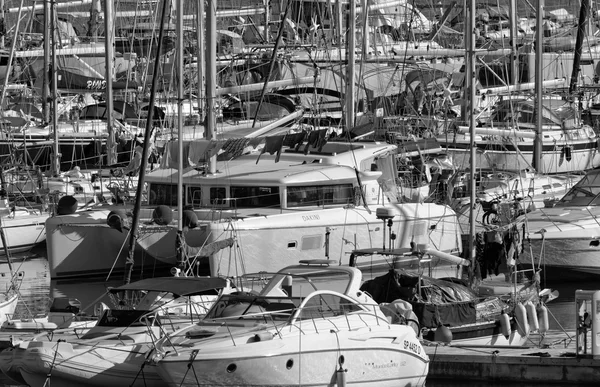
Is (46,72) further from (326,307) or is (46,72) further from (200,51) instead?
(326,307)

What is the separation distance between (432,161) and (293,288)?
21546mm

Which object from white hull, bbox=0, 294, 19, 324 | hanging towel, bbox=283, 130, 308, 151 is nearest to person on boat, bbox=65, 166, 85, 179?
hanging towel, bbox=283, 130, 308, 151

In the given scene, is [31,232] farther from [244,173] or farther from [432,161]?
[432,161]

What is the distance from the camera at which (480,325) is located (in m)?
21.5

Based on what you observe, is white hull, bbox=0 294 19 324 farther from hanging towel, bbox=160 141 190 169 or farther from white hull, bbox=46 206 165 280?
hanging towel, bbox=160 141 190 169

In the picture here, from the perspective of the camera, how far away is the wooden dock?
18.8 metres

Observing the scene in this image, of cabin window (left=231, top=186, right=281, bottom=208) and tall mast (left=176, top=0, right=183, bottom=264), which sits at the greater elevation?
tall mast (left=176, top=0, right=183, bottom=264)

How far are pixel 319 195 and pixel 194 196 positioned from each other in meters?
2.81

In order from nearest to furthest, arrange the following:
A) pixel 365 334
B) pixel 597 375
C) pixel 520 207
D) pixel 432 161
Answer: pixel 365 334 < pixel 597 375 < pixel 520 207 < pixel 432 161

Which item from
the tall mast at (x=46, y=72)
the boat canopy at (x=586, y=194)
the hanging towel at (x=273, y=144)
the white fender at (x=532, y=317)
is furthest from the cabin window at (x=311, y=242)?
the tall mast at (x=46, y=72)

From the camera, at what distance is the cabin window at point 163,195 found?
30.3 meters

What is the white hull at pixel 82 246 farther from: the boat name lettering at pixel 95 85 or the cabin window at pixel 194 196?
the boat name lettering at pixel 95 85

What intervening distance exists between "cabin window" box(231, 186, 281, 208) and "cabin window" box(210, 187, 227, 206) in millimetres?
287

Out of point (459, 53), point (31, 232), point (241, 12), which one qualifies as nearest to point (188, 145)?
point (31, 232)
